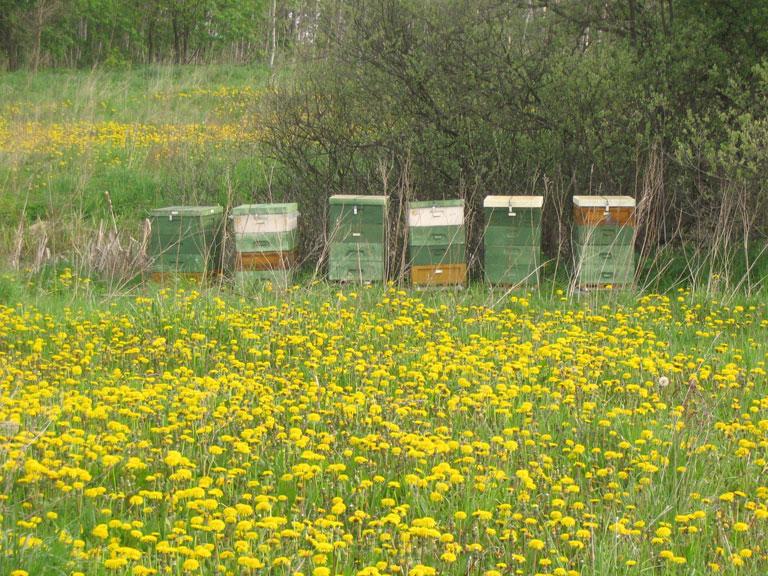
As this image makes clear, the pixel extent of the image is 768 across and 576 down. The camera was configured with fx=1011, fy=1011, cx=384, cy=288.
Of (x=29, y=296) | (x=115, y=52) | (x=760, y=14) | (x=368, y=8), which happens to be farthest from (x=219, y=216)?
(x=115, y=52)

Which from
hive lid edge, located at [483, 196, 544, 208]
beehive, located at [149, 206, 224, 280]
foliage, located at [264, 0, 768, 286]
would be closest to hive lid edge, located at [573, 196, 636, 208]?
hive lid edge, located at [483, 196, 544, 208]

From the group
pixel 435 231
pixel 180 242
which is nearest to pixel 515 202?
pixel 435 231

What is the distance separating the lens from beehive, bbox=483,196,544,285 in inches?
407

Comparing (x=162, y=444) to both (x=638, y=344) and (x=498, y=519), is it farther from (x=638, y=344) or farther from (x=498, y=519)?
(x=638, y=344)

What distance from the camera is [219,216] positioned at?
1125 centimetres

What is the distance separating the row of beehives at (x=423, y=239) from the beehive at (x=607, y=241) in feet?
0.03

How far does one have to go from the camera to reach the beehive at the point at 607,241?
1016cm

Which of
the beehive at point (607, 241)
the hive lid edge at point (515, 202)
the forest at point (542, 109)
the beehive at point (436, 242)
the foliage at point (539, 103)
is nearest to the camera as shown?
the beehive at point (607, 241)

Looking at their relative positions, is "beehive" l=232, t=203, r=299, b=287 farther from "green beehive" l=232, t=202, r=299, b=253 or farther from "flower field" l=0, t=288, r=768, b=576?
"flower field" l=0, t=288, r=768, b=576

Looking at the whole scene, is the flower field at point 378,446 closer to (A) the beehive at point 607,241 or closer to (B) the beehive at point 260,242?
(A) the beehive at point 607,241

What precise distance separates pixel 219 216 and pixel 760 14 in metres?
6.30

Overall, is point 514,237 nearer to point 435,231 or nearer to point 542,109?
point 435,231

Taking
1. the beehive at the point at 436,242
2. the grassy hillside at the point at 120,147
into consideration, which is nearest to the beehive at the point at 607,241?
the beehive at the point at 436,242

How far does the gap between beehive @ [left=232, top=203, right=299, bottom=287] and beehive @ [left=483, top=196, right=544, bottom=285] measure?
2.12 m
